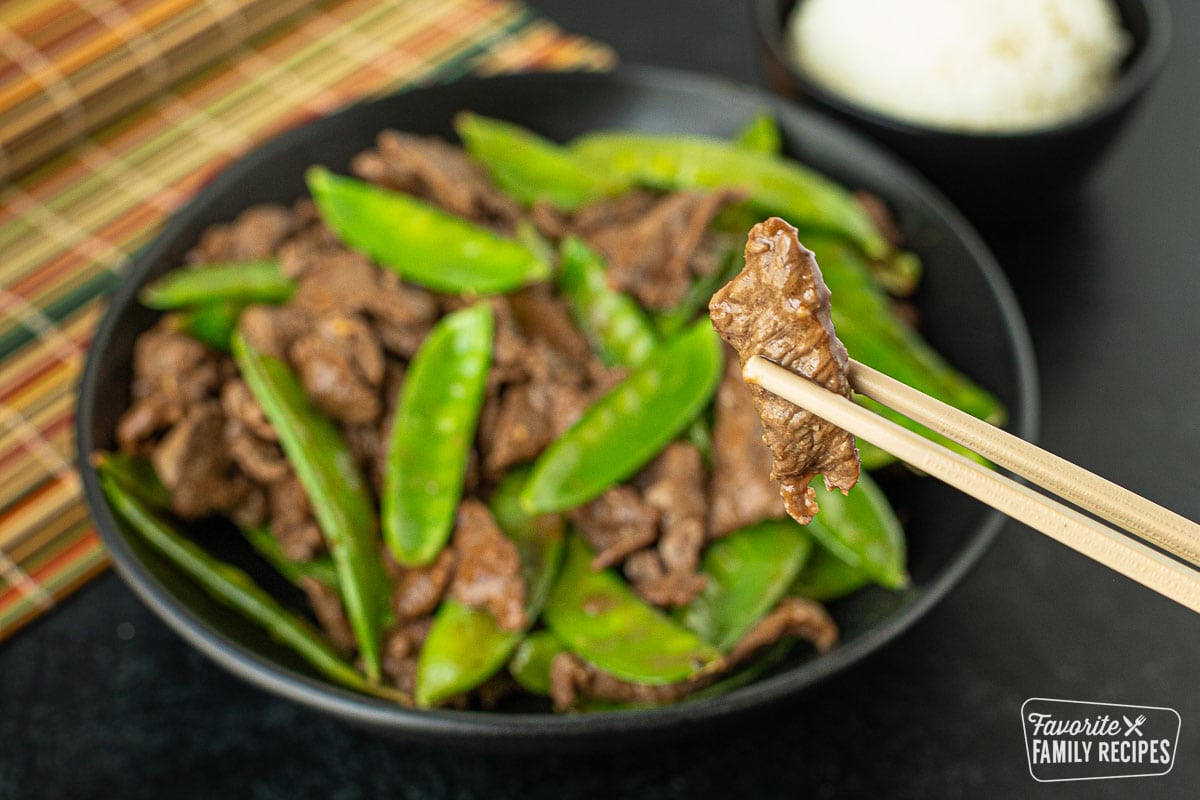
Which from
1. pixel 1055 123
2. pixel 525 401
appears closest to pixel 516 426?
pixel 525 401

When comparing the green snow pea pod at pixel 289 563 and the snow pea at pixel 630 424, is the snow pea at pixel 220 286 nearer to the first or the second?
the green snow pea pod at pixel 289 563

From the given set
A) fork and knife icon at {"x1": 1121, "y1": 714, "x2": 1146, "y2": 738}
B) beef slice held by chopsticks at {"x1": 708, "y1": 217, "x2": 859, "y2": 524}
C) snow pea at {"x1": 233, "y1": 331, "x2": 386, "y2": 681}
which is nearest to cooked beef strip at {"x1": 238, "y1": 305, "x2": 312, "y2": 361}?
snow pea at {"x1": 233, "y1": 331, "x2": 386, "y2": 681}

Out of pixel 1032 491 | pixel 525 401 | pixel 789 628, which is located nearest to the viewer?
pixel 1032 491

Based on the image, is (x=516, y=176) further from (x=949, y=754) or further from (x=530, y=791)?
(x=949, y=754)

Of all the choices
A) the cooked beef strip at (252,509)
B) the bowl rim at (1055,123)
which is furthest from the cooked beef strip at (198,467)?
the bowl rim at (1055,123)

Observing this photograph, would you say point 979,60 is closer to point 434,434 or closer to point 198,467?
point 434,434

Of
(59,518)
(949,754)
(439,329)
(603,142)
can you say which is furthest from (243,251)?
(949,754)
